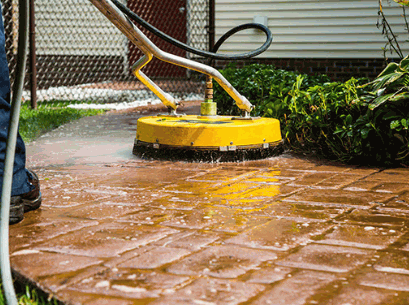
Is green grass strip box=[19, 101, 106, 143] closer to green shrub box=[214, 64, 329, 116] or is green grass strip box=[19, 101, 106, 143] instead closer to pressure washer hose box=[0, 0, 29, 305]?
green shrub box=[214, 64, 329, 116]

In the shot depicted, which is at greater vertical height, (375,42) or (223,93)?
(375,42)

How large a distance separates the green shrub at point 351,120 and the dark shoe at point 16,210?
2517mm

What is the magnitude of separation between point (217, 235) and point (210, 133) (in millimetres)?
2025

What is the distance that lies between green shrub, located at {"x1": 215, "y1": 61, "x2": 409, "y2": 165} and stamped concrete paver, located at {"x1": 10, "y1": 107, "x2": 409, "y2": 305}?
0.70 feet

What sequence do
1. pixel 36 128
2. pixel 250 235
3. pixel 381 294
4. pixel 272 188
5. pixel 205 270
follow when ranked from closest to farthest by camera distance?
pixel 381 294 < pixel 205 270 < pixel 250 235 < pixel 272 188 < pixel 36 128

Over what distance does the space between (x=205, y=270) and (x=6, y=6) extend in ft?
30.3

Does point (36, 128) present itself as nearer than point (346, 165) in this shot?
No

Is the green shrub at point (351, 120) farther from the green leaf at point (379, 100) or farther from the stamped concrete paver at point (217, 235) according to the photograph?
the stamped concrete paver at point (217, 235)

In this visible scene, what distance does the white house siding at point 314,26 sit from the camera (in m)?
9.81

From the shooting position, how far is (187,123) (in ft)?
15.8

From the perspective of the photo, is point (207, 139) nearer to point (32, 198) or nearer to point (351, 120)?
point (351, 120)

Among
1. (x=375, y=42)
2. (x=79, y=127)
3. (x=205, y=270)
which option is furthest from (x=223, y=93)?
(x=205, y=270)

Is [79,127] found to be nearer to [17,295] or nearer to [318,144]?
[318,144]

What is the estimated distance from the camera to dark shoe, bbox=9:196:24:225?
283 cm
